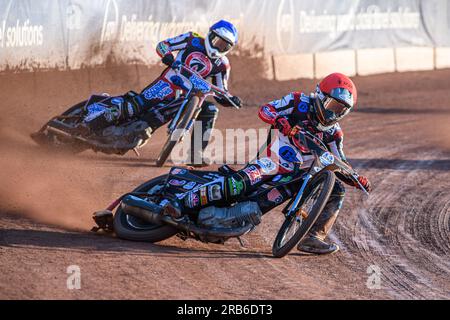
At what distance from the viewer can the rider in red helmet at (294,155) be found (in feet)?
24.4

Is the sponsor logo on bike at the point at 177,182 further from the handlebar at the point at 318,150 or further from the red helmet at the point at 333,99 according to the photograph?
the red helmet at the point at 333,99

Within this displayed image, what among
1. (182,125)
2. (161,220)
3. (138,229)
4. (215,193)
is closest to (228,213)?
(215,193)

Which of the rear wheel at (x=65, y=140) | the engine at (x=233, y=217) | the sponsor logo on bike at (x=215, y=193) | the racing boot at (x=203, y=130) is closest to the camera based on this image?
the engine at (x=233, y=217)

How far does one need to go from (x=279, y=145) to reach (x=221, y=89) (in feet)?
12.6

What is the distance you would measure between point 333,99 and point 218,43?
14.1ft

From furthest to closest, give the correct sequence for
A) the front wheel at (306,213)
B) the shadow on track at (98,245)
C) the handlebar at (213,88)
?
1. the handlebar at (213,88)
2. the shadow on track at (98,245)
3. the front wheel at (306,213)

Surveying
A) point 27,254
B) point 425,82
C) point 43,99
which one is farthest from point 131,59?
point 27,254

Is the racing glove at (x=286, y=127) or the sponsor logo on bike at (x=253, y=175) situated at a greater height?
the racing glove at (x=286, y=127)

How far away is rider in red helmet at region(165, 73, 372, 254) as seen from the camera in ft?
24.4

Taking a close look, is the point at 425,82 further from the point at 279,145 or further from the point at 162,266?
the point at 162,266

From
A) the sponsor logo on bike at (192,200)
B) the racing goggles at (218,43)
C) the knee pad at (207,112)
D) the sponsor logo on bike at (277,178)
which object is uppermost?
the racing goggles at (218,43)

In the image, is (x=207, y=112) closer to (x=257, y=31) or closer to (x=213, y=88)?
(x=213, y=88)

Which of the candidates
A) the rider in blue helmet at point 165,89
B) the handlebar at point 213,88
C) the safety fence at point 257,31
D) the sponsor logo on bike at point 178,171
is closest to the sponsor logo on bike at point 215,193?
the sponsor logo on bike at point 178,171

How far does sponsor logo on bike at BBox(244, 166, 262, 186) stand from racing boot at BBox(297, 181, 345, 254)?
74 cm
